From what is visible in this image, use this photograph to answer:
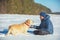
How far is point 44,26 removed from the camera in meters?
2.31

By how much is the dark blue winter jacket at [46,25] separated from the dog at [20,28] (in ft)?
0.31

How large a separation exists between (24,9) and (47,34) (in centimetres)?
29

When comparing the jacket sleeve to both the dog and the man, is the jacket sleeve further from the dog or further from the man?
the dog

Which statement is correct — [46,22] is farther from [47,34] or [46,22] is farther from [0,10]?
[0,10]

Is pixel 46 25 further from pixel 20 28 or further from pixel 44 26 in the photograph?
pixel 20 28

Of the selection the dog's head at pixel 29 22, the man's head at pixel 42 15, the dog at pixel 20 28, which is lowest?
the dog at pixel 20 28

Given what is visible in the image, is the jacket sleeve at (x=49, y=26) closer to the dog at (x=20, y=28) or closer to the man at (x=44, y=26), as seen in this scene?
the man at (x=44, y=26)

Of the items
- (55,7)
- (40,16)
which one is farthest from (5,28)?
(55,7)

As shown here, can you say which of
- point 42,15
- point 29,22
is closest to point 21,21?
point 29,22

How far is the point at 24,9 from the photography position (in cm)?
231

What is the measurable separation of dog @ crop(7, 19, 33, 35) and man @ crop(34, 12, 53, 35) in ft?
0.25

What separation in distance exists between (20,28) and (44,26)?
0.20 metres

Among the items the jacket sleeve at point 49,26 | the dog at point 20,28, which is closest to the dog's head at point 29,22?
the dog at point 20,28

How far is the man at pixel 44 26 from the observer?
7.52 feet
